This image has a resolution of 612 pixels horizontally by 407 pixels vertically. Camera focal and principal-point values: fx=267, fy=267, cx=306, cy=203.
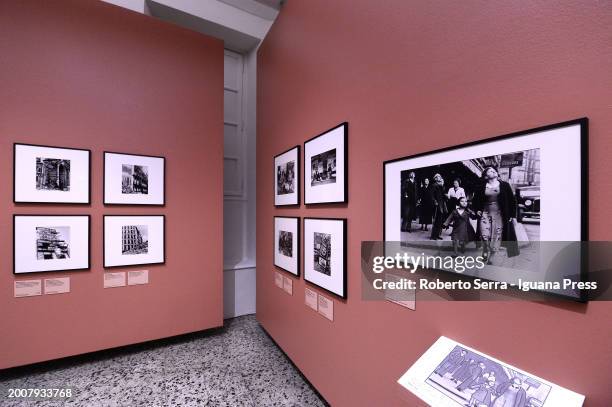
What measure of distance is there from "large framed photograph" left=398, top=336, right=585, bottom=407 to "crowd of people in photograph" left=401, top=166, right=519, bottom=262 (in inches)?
17.5

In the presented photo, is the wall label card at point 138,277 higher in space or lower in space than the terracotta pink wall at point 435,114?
lower

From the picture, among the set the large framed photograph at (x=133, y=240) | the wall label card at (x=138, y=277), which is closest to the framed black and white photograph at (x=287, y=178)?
the large framed photograph at (x=133, y=240)

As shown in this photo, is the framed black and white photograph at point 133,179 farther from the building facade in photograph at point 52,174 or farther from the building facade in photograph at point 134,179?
the building facade in photograph at point 52,174

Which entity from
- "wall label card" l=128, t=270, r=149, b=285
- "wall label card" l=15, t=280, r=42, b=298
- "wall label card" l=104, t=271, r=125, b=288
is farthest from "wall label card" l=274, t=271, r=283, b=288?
"wall label card" l=15, t=280, r=42, b=298

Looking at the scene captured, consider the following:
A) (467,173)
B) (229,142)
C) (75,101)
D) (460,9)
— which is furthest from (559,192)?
(229,142)

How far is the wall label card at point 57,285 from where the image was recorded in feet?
9.50

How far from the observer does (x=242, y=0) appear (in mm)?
4406

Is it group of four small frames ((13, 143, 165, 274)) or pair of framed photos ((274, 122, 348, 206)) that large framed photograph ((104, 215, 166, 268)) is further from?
pair of framed photos ((274, 122, 348, 206))

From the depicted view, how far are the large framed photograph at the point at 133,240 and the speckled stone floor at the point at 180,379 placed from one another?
114 cm

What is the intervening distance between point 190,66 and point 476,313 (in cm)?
414

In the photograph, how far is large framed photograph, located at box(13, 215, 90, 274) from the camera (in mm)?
2777

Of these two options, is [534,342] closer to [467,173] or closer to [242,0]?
[467,173]

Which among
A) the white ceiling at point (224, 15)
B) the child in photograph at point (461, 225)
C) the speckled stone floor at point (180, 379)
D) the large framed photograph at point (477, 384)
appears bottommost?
the speckled stone floor at point (180, 379)

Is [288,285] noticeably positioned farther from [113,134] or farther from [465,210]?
[113,134]
